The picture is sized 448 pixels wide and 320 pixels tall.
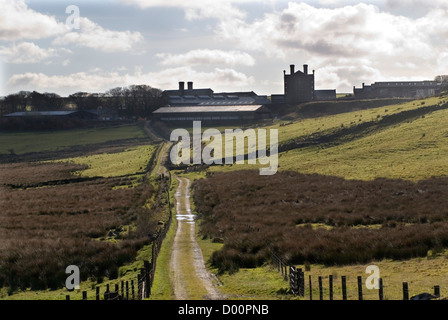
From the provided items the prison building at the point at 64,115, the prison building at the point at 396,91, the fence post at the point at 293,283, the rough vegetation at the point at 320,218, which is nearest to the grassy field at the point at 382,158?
the rough vegetation at the point at 320,218

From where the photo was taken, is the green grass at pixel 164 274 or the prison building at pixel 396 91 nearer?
the green grass at pixel 164 274

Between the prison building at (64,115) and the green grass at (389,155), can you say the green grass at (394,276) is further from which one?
the prison building at (64,115)

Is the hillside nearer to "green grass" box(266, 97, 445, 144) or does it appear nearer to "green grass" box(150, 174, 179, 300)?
"green grass" box(266, 97, 445, 144)

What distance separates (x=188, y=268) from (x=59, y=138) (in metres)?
124

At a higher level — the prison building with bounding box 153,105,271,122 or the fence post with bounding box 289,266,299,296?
the prison building with bounding box 153,105,271,122

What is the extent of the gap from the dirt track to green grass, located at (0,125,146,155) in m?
93.7

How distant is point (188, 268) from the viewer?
89.4ft

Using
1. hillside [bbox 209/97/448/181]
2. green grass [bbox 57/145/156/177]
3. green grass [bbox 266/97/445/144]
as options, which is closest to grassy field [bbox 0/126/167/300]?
green grass [bbox 57/145/156/177]

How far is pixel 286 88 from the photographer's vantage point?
7210 inches

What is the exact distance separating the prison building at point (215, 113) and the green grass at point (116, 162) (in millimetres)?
45973

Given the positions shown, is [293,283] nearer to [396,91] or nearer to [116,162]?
[116,162]

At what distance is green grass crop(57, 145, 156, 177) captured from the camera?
83.6 meters

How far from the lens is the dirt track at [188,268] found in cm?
2188
